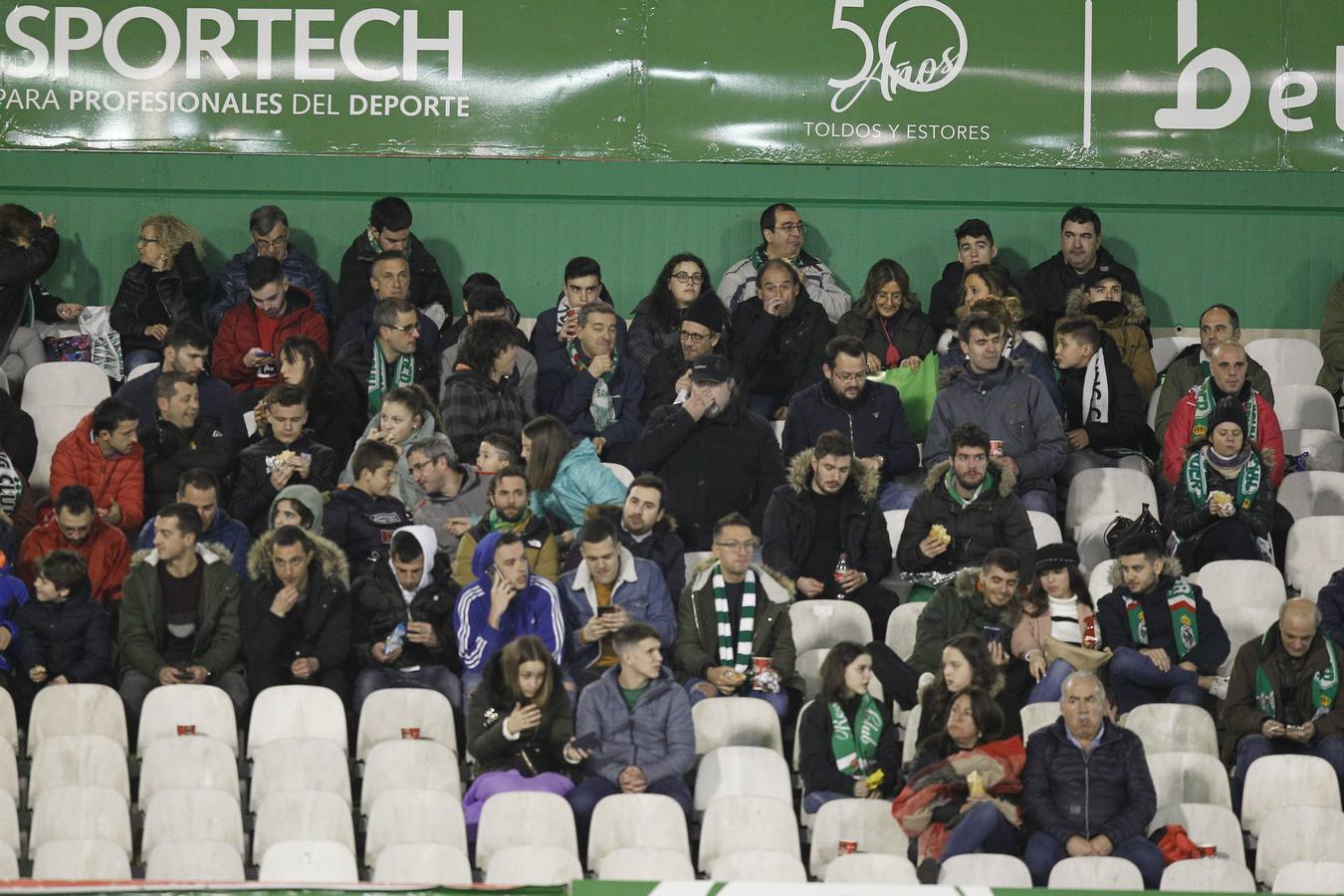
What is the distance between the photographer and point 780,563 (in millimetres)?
10297

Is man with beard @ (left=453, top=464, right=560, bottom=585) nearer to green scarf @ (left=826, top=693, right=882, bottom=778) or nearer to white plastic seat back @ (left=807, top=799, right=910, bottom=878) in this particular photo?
green scarf @ (left=826, top=693, right=882, bottom=778)

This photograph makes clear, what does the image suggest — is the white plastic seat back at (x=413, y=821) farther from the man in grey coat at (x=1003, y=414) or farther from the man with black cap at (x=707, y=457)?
the man in grey coat at (x=1003, y=414)

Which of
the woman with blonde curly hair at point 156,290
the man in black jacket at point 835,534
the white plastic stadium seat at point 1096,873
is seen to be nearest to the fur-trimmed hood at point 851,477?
the man in black jacket at point 835,534

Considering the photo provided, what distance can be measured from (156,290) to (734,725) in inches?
185

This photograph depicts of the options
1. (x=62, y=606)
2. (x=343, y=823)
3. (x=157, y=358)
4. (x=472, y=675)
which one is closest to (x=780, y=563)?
(x=472, y=675)

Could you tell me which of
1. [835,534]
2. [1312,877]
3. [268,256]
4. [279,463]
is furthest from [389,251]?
[1312,877]

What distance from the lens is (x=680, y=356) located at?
38.0 ft

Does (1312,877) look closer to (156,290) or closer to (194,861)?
(194,861)

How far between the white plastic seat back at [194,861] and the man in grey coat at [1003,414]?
417 centimetres

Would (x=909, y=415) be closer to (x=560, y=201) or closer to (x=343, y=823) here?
(x=560, y=201)

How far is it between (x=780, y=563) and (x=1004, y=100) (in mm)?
4022

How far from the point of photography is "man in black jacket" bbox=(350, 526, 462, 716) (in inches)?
383

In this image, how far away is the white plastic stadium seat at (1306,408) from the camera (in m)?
12.3

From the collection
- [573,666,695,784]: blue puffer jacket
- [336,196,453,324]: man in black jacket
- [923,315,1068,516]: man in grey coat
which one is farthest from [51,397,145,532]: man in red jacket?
[923,315,1068,516]: man in grey coat
